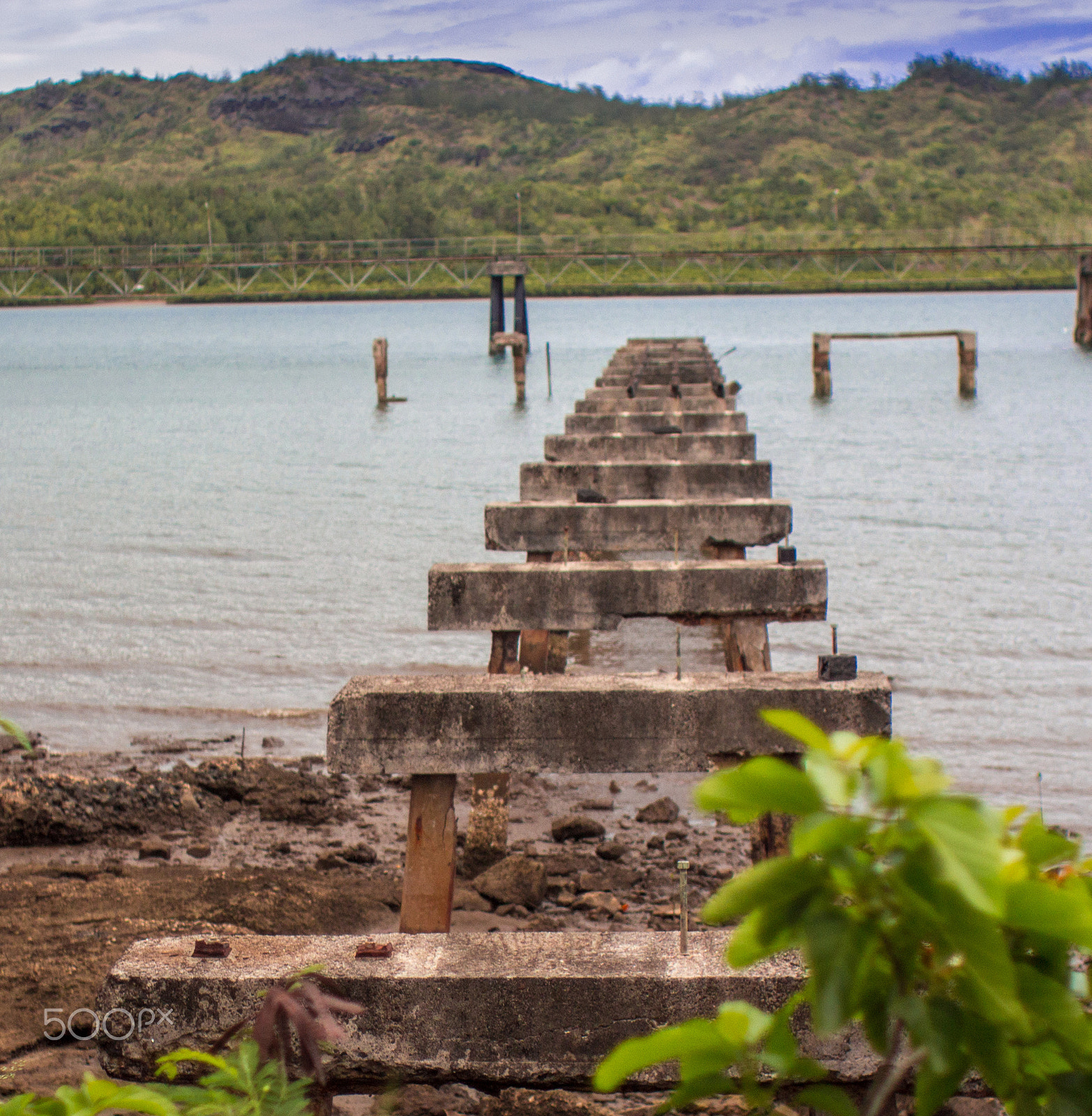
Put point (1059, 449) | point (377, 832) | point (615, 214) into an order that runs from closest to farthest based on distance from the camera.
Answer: point (377, 832)
point (1059, 449)
point (615, 214)

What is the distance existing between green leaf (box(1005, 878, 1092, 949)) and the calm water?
767 centimetres

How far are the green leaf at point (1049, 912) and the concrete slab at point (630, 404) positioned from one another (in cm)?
1282

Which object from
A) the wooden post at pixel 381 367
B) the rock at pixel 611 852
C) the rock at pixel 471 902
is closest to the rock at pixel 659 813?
the rock at pixel 611 852

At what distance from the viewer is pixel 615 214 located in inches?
6560

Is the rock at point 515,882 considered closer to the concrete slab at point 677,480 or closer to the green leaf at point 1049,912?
the concrete slab at point 677,480

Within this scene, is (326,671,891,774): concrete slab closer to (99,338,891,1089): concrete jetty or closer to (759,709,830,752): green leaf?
(99,338,891,1089): concrete jetty

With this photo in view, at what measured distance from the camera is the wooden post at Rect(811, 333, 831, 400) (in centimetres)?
4072

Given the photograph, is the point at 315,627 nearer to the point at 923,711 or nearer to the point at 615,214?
the point at 923,711

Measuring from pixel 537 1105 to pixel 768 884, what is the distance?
228 centimetres

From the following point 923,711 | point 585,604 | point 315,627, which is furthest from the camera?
point 315,627

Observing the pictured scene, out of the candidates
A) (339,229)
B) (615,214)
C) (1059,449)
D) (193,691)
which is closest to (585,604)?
(193,691)

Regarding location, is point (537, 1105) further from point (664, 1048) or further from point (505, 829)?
point (505, 829)

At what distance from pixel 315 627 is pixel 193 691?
2.56m

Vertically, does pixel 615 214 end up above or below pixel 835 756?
above
